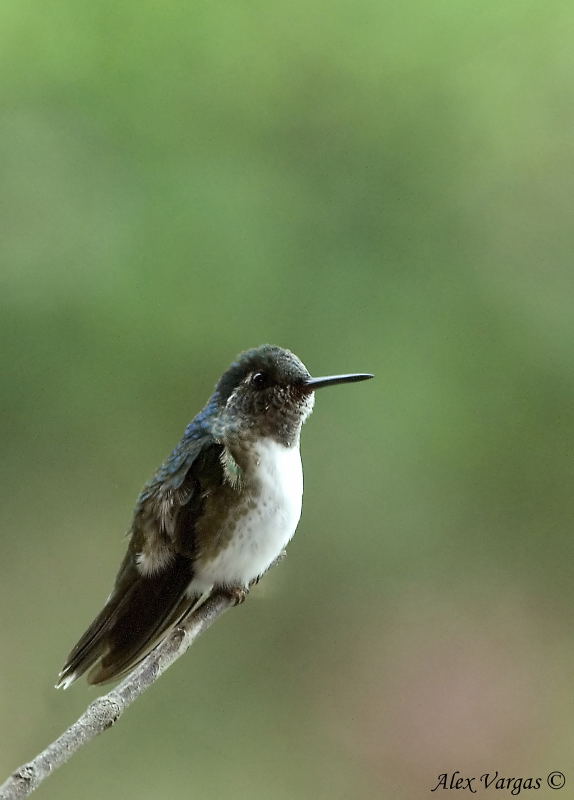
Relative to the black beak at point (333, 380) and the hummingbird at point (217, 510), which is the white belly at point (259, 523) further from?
the black beak at point (333, 380)

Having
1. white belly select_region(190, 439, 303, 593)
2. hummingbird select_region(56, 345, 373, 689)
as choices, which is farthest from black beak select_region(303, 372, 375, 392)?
white belly select_region(190, 439, 303, 593)

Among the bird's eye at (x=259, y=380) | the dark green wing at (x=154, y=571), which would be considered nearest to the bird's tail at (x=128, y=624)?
the dark green wing at (x=154, y=571)

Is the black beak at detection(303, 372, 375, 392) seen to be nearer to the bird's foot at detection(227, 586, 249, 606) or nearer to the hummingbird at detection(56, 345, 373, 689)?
the hummingbird at detection(56, 345, 373, 689)

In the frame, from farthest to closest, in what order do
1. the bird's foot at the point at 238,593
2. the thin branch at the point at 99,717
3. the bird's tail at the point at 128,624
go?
the bird's foot at the point at 238,593
the bird's tail at the point at 128,624
the thin branch at the point at 99,717

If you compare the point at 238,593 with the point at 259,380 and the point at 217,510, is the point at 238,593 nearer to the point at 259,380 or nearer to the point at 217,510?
the point at 217,510

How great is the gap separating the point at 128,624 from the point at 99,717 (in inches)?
19.8

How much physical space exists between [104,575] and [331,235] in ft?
4.34

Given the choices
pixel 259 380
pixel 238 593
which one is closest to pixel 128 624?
pixel 238 593

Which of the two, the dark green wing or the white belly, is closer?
the dark green wing

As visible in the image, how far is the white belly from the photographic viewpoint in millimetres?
1717

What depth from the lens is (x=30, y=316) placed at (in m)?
3.29

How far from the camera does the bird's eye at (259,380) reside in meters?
1.78

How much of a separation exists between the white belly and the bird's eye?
0.32 feet

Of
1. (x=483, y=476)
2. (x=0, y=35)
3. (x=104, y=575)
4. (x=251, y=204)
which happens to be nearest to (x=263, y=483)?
(x=104, y=575)
